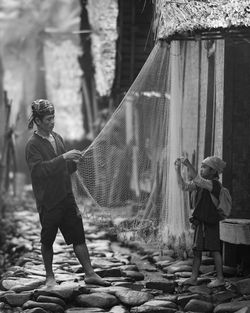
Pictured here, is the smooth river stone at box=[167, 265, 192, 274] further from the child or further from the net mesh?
the child

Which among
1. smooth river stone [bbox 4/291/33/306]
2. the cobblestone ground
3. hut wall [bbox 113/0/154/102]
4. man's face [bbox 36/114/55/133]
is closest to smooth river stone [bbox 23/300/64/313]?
the cobblestone ground

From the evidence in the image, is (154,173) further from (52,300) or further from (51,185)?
(52,300)

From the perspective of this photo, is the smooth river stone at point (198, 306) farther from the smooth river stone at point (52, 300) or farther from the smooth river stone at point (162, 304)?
the smooth river stone at point (52, 300)

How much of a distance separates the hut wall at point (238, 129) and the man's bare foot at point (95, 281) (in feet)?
7.05

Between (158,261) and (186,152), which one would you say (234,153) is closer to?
(186,152)

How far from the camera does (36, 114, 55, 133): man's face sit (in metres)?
6.87

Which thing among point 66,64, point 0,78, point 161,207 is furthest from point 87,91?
point 161,207

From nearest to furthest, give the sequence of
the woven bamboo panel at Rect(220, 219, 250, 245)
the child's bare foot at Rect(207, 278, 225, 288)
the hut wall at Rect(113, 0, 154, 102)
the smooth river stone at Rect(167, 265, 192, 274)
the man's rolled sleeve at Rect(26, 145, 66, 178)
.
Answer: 1. the man's rolled sleeve at Rect(26, 145, 66, 178)
2. the child's bare foot at Rect(207, 278, 225, 288)
3. the woven bamboo panel at Rect(220, 219, 250, 245)
4. the smooth river stone at Rect(167, 265, 192, 274)
5. the hut wall at Rect(113, 0, 154, 102)

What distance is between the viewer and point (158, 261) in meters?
8.80

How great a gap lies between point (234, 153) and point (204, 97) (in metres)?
0.82

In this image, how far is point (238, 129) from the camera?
8.38 metres

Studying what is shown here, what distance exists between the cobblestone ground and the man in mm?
341

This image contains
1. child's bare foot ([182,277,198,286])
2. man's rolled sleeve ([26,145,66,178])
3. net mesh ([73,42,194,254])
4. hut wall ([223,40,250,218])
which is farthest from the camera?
hut wall ([223,40,250,218])

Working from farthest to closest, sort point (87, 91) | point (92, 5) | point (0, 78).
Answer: point (0, 78)
point (87, 91)
point (92, 5)
